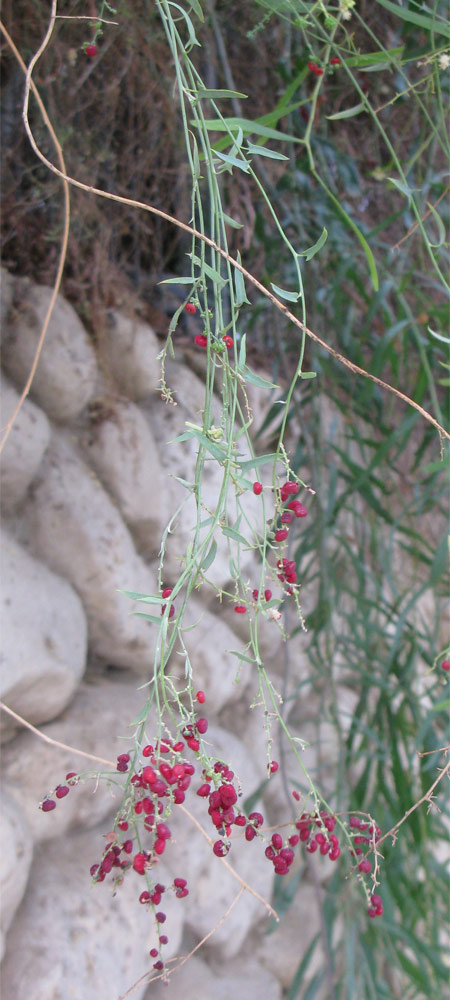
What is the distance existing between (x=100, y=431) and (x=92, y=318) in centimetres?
16

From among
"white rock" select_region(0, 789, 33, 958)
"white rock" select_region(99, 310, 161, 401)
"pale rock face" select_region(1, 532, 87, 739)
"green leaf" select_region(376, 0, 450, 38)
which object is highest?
"green leaf" select_region(376, 0, 450, 38)

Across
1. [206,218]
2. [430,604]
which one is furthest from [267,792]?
[206,218]

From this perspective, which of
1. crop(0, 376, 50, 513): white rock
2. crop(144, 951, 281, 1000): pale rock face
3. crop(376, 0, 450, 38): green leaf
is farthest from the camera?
crop(144, 951, 281, 1000): pale rock face

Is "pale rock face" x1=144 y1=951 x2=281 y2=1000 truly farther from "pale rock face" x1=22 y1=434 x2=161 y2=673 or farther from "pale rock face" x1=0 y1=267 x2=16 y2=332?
"pale rock face" x1=0 y1=267 x2=16 y2=332

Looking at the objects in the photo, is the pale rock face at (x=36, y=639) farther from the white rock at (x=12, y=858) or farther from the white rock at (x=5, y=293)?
the white rock at (x=5, y=293)

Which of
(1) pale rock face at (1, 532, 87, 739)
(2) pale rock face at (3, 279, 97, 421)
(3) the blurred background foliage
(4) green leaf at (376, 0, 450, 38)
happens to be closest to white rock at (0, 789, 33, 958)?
(1) pale rock face at (1, 532, 87, 739)

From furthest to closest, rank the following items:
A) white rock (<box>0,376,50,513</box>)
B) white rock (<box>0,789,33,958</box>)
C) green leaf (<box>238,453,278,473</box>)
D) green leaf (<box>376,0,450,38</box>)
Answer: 1. white rock (<box>0,376,50,513</box>)
2. white rock (<box>0,789,33,958</box>)
3. green leaf (<box>376,0,450,38</box>)
4. green leaf (<box>238,453,278,473</box>)

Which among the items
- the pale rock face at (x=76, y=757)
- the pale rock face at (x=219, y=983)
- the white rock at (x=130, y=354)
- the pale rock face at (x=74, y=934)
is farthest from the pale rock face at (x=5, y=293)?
the pale rock face at (x=219, y=983)

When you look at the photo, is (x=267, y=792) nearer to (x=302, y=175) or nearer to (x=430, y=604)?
(x=430, y=604)

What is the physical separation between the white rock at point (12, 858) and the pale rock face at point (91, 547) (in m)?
0.27

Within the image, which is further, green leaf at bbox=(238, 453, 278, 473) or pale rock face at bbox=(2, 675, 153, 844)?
pale rock face at bbox=(2, 675, 153, 844)

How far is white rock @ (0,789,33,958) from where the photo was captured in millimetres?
854

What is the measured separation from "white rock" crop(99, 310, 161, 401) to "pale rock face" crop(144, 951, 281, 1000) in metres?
0.82

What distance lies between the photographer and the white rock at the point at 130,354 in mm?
1182
